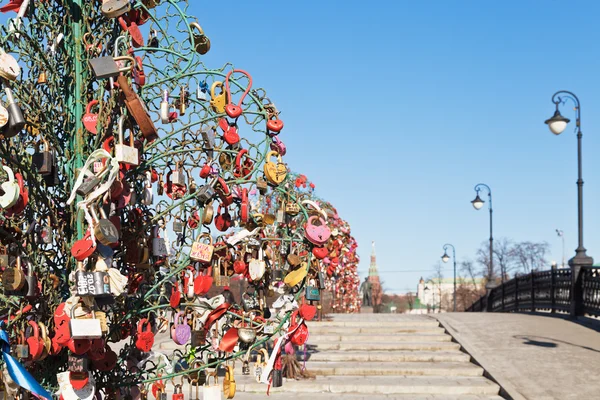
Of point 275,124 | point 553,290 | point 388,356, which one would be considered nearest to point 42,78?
point 275,124

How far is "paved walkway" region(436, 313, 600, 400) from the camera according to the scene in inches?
483

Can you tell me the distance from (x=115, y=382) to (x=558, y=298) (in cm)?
1847

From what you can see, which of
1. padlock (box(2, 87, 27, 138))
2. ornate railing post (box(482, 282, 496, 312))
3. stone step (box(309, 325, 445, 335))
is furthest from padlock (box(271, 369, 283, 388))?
ornate railing post (box(482, 282, 496, 312))

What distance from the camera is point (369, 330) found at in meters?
18.8

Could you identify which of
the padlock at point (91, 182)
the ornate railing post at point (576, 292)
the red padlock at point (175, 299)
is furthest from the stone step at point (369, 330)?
the padlock at point (91, 182)

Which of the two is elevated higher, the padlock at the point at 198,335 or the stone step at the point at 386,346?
the padlock at the point at 198,335

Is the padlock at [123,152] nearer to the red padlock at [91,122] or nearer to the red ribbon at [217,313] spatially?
the red padlock at [91,122]

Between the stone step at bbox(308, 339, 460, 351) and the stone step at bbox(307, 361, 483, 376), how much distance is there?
1.56 m

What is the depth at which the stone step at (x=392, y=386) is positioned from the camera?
13.2 m

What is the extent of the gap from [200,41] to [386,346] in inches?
514

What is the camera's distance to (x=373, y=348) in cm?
1706

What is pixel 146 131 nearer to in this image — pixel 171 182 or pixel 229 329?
pixel 171 182

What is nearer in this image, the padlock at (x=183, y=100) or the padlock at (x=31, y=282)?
the padlock at (x=31, y=282)

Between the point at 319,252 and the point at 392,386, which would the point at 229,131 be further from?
the point at 392,386
